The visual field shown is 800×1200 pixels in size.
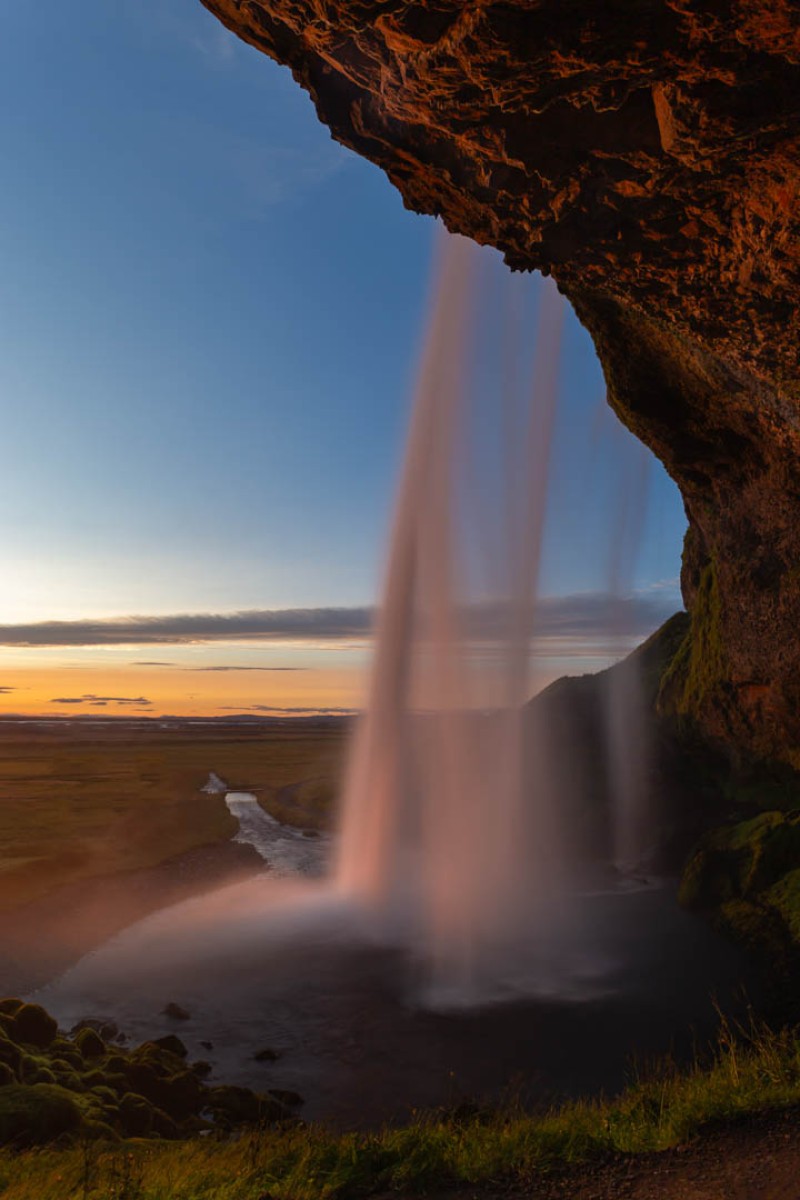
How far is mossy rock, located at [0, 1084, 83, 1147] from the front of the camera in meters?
8.52

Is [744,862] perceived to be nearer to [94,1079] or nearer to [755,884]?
[755,884]

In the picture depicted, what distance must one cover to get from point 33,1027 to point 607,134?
16236 mm

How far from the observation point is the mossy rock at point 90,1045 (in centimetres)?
1189

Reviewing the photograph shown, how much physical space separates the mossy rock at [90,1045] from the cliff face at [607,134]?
15.2 meters

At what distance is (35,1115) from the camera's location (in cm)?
876

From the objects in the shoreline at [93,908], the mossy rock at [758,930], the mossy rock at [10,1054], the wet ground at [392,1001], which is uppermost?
the mossy rock at [10,1054]

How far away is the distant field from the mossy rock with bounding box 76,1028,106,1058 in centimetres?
1217

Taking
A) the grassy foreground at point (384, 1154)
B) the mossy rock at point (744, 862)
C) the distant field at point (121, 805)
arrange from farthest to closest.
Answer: the distant field at point (121, 805) < the mossy rock at point (744, 862) < the grassy foreground at point (384, 1154)

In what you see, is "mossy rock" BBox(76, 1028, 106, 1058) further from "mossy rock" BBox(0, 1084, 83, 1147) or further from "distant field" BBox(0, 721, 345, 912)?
"distant field" BBox(0, 721, 345, 912)

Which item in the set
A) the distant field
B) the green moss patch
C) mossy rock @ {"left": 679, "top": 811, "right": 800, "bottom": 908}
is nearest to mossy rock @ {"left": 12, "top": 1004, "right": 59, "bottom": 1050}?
the green moss patch

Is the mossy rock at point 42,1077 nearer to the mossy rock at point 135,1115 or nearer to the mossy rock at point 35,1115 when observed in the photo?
the mossy rock at point 35,1115

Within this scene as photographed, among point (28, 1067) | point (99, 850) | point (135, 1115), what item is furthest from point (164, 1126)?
point (99, 850)

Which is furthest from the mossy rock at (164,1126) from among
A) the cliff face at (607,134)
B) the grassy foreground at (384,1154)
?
the cliff face at (607,134)

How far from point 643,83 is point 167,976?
62.9 ft
